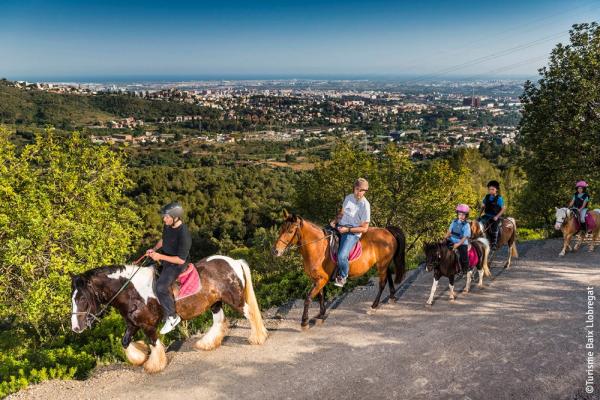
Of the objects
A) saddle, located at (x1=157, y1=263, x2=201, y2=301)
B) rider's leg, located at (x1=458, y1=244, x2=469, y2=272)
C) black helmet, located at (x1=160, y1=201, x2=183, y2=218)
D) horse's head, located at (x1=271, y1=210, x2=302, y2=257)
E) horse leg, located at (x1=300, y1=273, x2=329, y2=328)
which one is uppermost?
black helmet, located at (x1=160, y1=201, x2=183, y2=218)

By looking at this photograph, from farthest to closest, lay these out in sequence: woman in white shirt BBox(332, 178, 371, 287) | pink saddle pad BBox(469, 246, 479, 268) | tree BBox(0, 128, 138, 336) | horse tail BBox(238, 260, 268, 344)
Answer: tree BBox(0, 128, 138, 336) → pink saddle pad BBox(469, 246, 479, 268) → woman in white shirt BBox(332, 178, 371, 287) → horse tail BBox(238, 260, 268, 344)

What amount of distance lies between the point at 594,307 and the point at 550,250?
244 inches

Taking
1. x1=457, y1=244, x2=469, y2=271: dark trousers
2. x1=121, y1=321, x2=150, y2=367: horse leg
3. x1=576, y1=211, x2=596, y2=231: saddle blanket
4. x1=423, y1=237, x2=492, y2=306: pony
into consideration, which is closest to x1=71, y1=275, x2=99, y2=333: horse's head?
x1=121, y1=321, x2=150, y2=367: horse leg

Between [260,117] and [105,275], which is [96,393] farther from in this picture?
[260,117]

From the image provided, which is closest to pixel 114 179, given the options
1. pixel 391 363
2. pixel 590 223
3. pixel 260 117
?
pixel 391 363

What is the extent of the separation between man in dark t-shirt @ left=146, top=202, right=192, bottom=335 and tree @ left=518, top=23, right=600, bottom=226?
17.6 metres

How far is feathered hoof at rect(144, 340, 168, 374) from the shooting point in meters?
7.15

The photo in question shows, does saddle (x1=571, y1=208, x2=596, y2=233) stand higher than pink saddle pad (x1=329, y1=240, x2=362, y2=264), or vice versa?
pink saddle pad (x1=329, y1=240, x2=362, y2=264)

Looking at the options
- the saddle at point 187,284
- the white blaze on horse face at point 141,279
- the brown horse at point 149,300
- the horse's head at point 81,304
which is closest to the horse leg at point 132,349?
the brown horse at point 149,300

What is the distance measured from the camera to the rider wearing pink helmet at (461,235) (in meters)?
10.2

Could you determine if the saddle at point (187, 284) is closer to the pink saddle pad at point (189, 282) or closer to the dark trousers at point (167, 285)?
the pink saddle pad at point (189, 282)

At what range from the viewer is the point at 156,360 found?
7.19 m

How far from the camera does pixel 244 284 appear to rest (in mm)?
8219

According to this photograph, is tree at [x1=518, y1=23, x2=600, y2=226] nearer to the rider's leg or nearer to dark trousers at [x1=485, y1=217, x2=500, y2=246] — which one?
dark trousers at [x1=485, y1=217, x2=500, y2=246]
